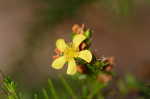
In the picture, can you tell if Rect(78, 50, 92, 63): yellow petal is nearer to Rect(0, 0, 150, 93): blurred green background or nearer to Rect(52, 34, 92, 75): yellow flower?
Rect(52, 34, 92, 75): yellow flower

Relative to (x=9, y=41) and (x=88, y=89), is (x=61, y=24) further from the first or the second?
(x=88, y=89)

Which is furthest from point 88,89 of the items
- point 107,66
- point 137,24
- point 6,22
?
point 6,22

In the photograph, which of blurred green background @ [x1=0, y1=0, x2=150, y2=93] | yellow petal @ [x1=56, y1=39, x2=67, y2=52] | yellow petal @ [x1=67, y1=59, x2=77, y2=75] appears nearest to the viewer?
yellow petal @ [x1=67, y1=59, x2=77, y2=75]

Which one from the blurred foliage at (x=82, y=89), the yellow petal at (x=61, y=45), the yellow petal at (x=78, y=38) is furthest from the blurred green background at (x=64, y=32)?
the yellow petal at (x=78, y=38)

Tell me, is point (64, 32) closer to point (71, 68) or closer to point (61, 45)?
point (61, 45)

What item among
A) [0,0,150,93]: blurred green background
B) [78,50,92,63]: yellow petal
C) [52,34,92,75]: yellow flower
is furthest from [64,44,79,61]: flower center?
[0,0,150,93]: blurred green background

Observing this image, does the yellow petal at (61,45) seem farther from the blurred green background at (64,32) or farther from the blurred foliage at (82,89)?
the blurred green background at (64,32)

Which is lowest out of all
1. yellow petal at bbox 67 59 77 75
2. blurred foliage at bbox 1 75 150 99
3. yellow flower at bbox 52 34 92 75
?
blurred foliage at bbox 1 75 150 99
